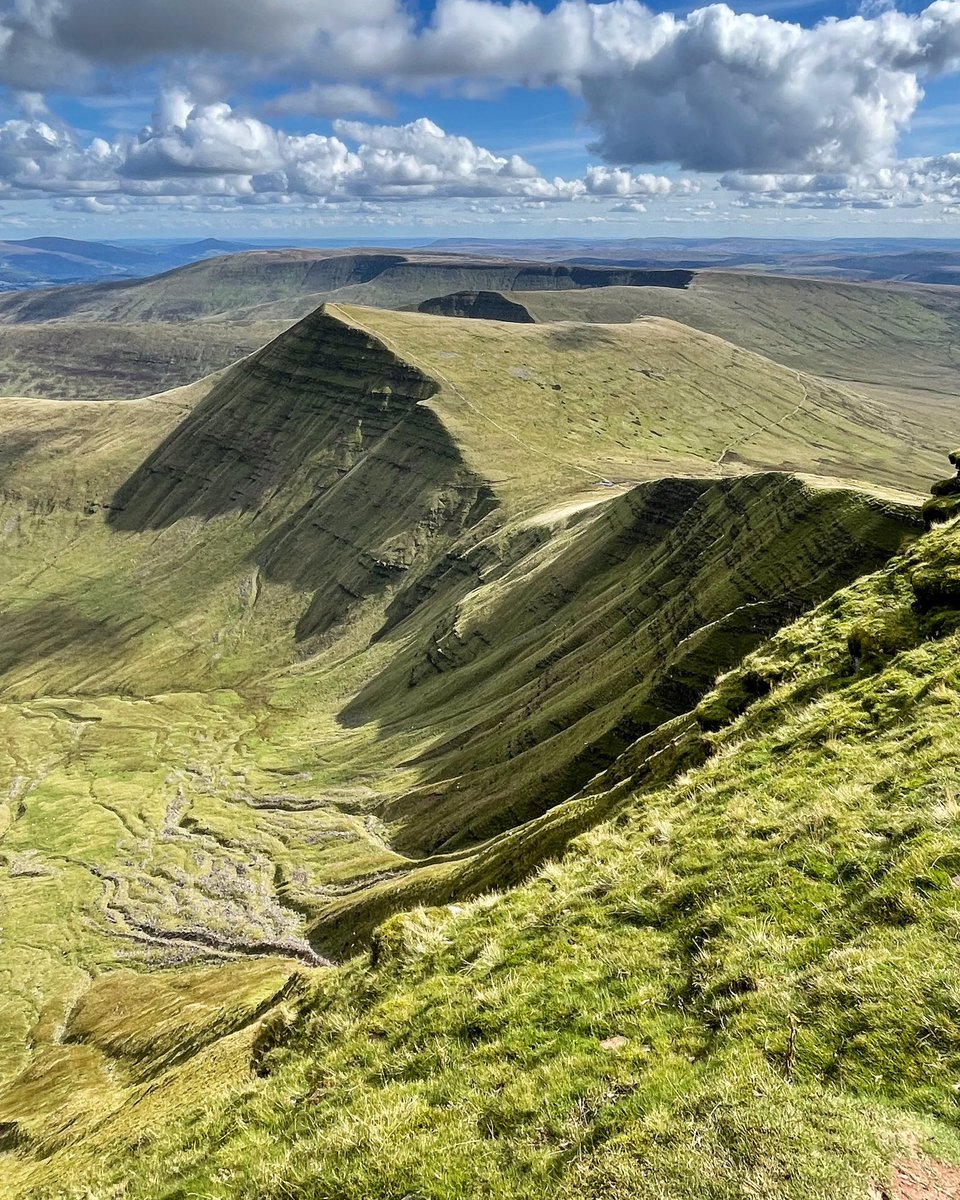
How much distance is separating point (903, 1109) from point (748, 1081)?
2472 millimetres

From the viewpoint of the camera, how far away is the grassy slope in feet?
39.6

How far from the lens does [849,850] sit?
1866 centimetres

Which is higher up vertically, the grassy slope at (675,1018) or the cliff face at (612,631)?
the grassy slope at (675,1018)

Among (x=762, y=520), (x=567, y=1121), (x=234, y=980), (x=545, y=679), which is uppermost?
(x=567, y=1121)

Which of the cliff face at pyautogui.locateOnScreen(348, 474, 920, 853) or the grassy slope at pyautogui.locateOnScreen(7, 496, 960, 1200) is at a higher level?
the grassy slope at pyautogui.locateOnScreen(7, 496, 960, 1200)

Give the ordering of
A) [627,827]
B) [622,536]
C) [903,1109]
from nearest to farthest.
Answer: [903,1109], [627,827], [622,536]

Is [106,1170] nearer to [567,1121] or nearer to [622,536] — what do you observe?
[567,1121]

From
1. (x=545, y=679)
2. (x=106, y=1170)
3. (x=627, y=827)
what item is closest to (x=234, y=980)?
(x=545, y=679)

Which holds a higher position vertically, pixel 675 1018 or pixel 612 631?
pixel 675 1018

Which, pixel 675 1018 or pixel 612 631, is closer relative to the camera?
pixel 675 1018

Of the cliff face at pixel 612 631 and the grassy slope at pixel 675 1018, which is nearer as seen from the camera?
the grassy slope at pixel 675 1018

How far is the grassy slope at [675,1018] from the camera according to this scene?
12078mm

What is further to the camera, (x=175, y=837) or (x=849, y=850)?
(x=175, y=837)

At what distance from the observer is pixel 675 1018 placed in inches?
638
